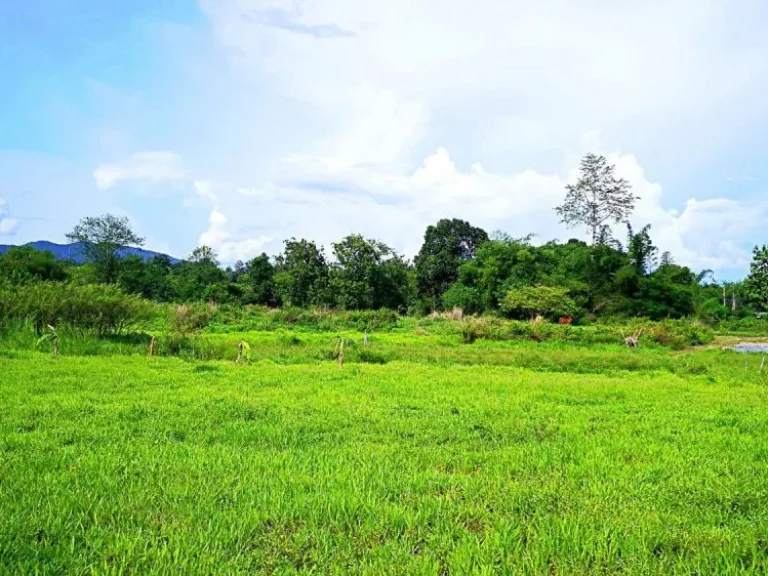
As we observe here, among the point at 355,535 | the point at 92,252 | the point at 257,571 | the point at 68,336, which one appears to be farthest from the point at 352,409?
the point at 92,252

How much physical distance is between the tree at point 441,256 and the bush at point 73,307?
3053cm

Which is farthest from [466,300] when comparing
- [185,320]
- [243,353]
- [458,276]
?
[243,353]

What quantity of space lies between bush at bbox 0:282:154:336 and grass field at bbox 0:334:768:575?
26.0ft

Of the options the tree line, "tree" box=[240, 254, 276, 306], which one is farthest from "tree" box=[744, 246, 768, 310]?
"tree" box=[240, 254, 276, 306]

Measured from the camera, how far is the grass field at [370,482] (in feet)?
11.0

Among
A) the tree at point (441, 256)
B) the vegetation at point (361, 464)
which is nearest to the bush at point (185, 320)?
the vegetation at point (361, 464)

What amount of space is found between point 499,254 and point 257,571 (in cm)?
4129

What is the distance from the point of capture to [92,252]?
1953 inches

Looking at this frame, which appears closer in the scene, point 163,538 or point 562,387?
point 163,538

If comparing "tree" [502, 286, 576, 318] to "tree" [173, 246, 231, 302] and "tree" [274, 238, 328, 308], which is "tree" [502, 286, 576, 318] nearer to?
"tree" [274, 238, 328, 308]

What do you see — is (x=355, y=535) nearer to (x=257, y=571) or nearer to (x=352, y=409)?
(x=257, y=571)

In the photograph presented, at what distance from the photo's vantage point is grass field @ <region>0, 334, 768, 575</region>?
3363mm

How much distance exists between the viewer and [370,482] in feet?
14.8

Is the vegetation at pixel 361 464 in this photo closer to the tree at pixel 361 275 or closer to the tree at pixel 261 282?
the tree at pixel 361 275
